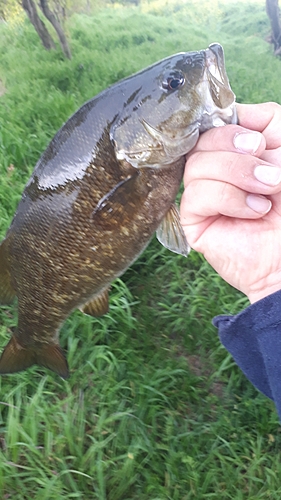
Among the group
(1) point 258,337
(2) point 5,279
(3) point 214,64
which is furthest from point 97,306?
(3) point 214,64

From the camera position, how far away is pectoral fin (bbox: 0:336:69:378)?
1.29 metres

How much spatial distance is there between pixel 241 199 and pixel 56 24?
252 cm

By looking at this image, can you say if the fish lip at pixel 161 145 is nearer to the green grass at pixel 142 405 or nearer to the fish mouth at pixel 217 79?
the fish mouth at pixel 217 79

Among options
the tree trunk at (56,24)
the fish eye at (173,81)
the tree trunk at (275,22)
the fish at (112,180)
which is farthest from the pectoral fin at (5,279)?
the tree trunk at (275,22)

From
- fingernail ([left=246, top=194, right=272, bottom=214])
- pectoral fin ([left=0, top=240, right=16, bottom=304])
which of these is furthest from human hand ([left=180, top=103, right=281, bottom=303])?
pectoral fin ([left=0, top=240, right=16, bottom=304])

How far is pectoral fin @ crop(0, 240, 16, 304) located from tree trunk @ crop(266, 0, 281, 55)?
103 inches

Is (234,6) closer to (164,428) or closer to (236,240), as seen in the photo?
(236,240)

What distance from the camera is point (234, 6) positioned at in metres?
2.78

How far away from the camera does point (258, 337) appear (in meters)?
0.92

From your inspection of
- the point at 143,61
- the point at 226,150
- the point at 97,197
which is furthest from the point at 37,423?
the point at 143,61

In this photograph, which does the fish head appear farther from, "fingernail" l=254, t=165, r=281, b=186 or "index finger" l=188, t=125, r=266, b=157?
"fingernail" l=254, t=165, r=281, b=186

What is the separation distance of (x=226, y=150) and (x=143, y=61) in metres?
2.16

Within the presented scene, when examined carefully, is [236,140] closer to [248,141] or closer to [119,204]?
[248,141]

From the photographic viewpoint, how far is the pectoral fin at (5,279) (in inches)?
43.8
